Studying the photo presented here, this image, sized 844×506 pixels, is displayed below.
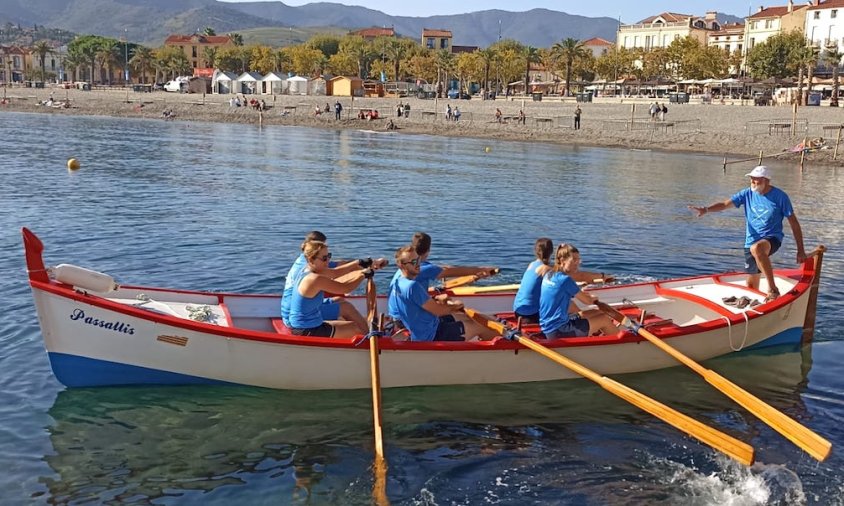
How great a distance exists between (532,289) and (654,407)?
268 centimetres

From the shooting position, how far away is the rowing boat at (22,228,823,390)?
8844 mm

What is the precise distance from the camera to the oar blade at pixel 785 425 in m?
7.26

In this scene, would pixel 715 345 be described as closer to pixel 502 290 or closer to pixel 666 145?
pixel 502 290

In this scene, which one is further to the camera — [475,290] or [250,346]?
[475,290]

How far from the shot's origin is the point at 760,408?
821 cm

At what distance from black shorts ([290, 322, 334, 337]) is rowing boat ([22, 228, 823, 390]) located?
0.35m

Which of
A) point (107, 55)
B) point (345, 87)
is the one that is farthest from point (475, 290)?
point (107, 55)

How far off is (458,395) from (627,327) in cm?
241

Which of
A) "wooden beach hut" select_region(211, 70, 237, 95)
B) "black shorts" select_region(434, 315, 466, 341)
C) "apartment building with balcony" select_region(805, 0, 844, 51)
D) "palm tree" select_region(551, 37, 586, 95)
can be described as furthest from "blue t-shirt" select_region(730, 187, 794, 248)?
"apartment building with balcony" select_region(805, 0, 844, 51)

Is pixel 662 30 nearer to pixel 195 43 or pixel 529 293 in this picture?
pixel 195 43

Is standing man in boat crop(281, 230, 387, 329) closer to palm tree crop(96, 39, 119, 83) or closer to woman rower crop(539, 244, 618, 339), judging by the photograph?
woman rower crop(539, 244, 618, 339)

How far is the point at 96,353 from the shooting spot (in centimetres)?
912

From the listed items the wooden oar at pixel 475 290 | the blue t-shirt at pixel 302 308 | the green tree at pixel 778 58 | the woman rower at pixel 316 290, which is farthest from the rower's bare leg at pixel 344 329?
the green tree at pixel 778 58

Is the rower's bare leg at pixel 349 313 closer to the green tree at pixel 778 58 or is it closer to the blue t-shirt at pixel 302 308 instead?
the blue t-shirt at pixel 302 308
